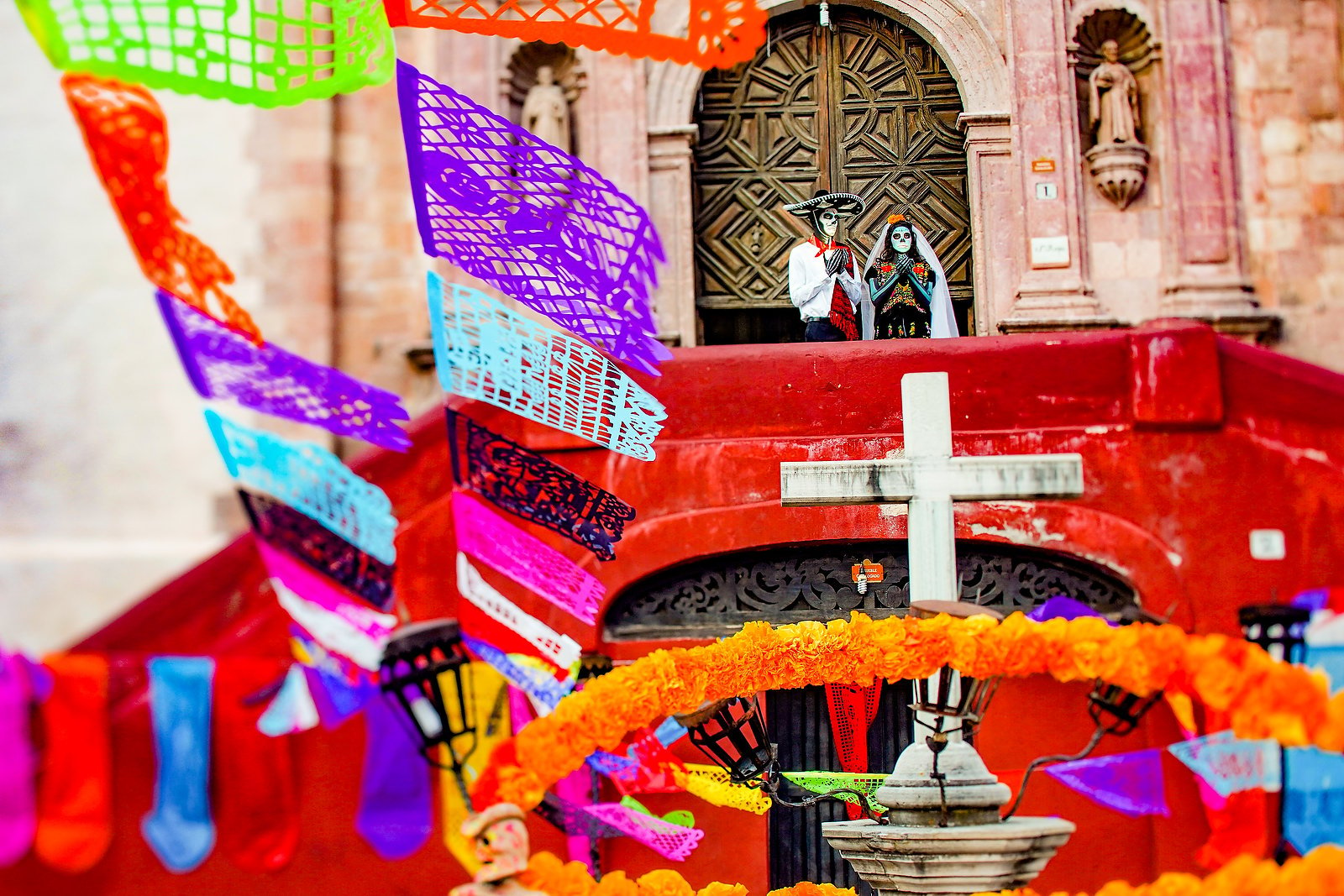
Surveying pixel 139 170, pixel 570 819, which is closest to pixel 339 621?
pixel 570 819

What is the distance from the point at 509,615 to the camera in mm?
6512

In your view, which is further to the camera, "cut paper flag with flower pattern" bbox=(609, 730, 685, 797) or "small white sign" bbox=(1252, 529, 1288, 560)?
"cut paper flag with flower pattern" bbox=(609, 730, 685, 797)

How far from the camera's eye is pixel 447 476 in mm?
6633

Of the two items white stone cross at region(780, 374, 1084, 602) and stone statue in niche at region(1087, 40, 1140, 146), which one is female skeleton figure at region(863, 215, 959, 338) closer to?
stone statue in niche at region(1087, 40, 1140, 146)

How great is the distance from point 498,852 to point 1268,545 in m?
3.72

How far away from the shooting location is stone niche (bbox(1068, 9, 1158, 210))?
7.74 metres

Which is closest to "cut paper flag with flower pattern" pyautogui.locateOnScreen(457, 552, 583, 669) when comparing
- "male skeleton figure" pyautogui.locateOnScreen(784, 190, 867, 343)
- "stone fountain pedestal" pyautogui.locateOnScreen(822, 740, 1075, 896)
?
"male skeleton figure" pyautogui.locateOnScreen(784, 190, 867, 343)

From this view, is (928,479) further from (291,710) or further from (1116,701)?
(291,710)

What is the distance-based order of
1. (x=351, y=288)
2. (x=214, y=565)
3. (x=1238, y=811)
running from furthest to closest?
(x=351, y=288) < (x=214, y=565) < (x=1238, y=811)

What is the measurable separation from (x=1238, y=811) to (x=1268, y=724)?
1160 millimetres

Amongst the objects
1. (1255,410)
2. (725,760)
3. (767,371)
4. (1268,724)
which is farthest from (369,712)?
(1255,410)

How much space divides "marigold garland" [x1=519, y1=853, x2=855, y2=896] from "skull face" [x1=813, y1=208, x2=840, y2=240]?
314cm

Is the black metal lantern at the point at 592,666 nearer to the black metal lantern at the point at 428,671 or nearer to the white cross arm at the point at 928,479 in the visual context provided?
the black metal lantern at the point at 428,671

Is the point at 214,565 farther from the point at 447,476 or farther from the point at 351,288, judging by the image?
the point at 351,288
